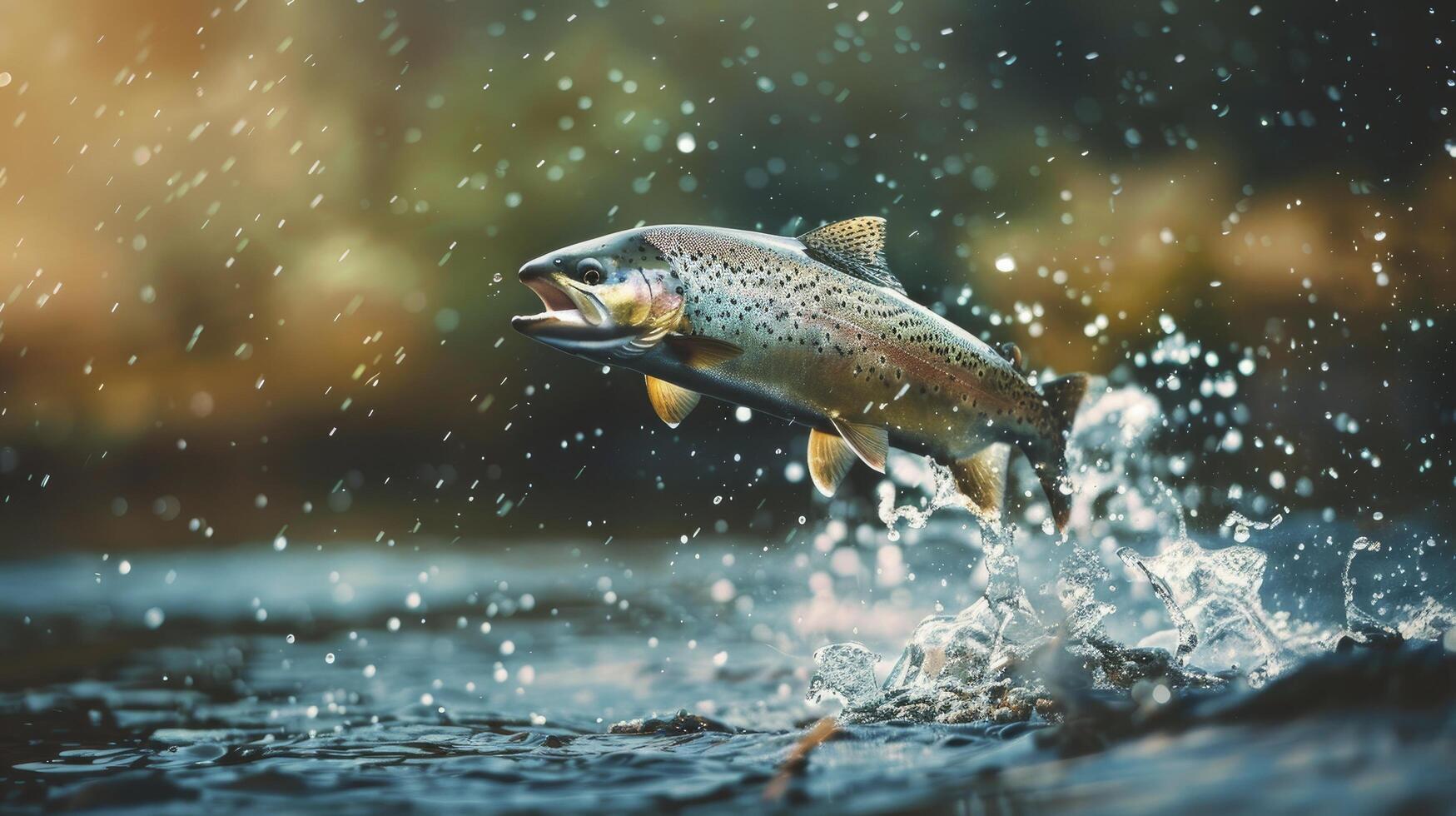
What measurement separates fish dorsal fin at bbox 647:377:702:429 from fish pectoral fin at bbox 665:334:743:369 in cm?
21

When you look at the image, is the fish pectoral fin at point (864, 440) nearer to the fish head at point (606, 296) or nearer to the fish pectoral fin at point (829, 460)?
the fish pectoral fin at point (829, 460)

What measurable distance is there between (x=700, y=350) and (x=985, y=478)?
130 cm

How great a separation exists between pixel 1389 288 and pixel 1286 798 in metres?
12.4

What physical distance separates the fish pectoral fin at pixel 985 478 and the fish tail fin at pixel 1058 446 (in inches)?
4.1

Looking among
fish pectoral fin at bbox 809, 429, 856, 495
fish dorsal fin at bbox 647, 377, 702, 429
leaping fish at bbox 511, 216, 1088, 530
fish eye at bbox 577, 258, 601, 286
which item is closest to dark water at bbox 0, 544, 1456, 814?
fish pectoral fin at bbox 809, 429, 856, 495

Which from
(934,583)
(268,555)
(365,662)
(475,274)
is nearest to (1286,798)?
(365,662)

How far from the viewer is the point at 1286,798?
7.30ft

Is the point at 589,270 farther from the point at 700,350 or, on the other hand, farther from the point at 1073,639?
the point at 1073,639

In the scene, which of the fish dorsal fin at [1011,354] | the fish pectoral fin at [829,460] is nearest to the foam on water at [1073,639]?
the fish dorsal fin at [1011,354]

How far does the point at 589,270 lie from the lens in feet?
10.5

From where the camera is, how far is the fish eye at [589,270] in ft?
10.5

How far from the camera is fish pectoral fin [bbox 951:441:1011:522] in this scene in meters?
3.98

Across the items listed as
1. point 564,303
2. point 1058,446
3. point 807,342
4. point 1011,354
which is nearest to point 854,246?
point 807,342

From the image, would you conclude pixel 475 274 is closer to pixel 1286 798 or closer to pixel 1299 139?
pixel 1299 139
